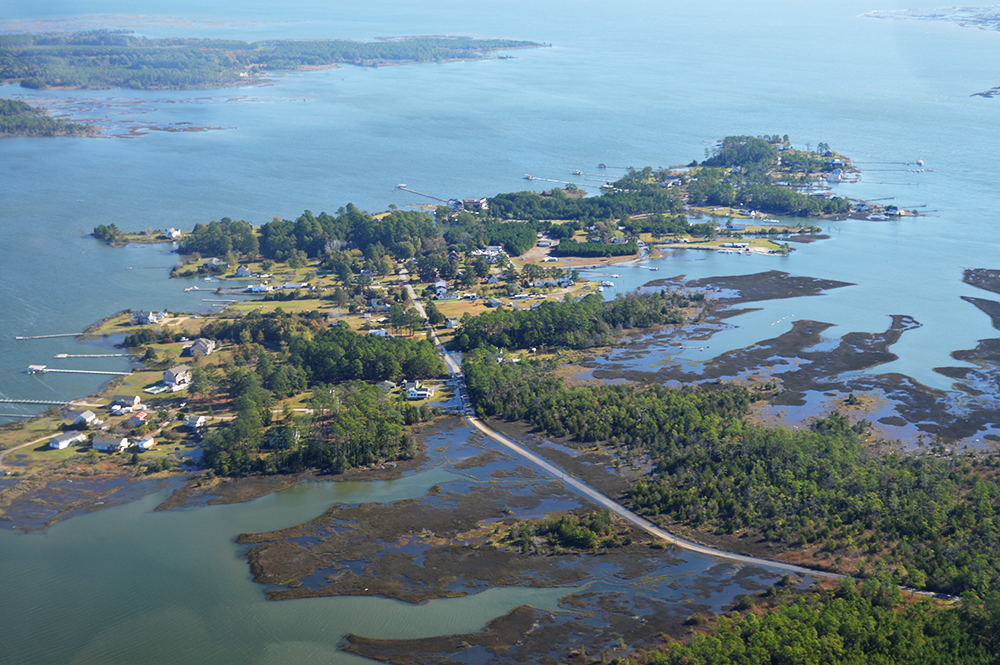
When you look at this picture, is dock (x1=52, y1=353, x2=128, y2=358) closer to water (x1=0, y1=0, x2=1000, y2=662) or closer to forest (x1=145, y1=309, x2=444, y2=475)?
water (x1=0, y1=0, x2=1000, y2=662)

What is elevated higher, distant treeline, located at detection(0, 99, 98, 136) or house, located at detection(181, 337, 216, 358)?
distant treeline, located at detection(0, 99, 98, 136)

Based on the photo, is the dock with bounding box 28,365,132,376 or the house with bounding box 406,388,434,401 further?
the dock with bounding box 28,365,132,376

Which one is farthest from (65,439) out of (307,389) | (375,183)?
(375,183)

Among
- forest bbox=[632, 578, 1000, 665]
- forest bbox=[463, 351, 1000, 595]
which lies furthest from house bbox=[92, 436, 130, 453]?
forest bbox=[632, 578, 1000, 665]

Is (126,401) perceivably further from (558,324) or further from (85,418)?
(558,324)

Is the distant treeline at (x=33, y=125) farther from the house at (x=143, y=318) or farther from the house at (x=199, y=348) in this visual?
the house at (x=199, y=348)

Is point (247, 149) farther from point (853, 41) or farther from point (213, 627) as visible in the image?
point (853, 41)

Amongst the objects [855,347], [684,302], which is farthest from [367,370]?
[855,347]
